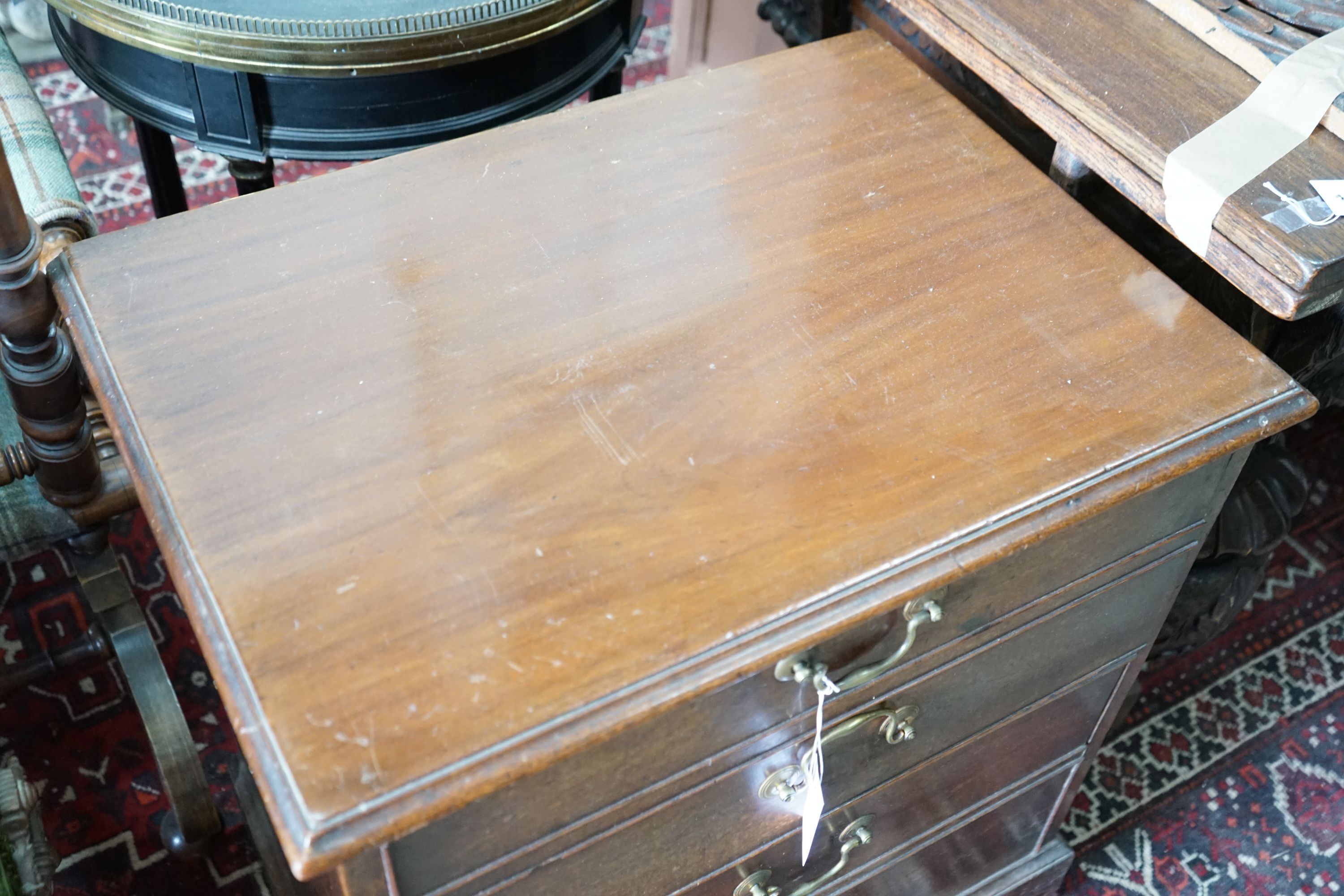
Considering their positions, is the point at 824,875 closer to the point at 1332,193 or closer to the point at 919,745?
the point at 919,745

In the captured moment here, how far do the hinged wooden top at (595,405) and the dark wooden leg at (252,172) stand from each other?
26cm

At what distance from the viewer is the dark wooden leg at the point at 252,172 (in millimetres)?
1077

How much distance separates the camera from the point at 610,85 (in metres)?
1.33

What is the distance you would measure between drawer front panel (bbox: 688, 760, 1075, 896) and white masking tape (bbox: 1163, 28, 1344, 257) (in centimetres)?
46

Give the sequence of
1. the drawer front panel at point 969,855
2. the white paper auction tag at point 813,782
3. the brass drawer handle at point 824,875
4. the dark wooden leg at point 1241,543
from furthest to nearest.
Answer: the dark wooden leg at point 1241,543
the drawer front panel at point 969,855
the brass drawer handle at point 824,875
the white paper auction tag at point 813,782

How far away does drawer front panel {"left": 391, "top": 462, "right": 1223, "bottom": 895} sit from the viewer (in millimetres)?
648

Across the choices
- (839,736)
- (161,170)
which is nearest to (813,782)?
(839,736)

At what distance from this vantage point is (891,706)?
81cm

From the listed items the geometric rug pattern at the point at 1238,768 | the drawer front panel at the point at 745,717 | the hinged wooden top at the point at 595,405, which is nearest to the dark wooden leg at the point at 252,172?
the hinged wooden top at the point at 595,405

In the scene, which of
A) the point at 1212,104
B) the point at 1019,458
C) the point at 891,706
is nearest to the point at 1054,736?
the point at 891,706

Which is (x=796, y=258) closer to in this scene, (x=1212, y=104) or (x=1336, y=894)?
(x=1212, y=104)

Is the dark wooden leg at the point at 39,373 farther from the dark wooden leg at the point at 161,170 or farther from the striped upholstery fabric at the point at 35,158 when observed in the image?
the dark wooden leg at the point at 161,170

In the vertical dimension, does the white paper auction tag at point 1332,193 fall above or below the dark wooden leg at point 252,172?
above

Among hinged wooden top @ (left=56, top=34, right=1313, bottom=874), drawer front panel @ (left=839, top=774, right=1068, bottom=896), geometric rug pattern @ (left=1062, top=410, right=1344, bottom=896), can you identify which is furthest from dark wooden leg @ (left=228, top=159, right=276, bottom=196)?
geometric rug pattern @ (left=1062, top=410, right=1344, bottom=896)
